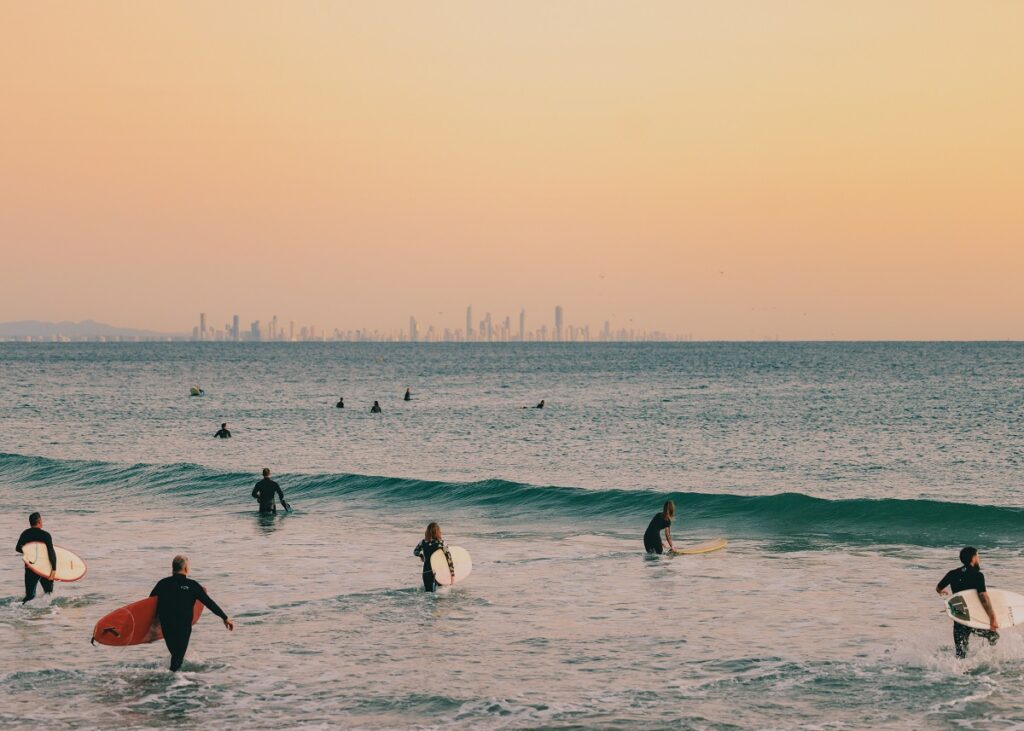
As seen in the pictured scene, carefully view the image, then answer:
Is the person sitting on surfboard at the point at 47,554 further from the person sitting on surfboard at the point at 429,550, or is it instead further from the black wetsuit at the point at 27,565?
the person sitting on surfboard at the point at 429,550

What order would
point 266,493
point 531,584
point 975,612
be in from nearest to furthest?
point 975,612
point 531,584
point 266,493

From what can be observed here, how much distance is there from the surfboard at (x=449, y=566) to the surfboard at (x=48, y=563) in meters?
6.66

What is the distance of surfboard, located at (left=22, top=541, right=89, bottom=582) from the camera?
63.5 ft

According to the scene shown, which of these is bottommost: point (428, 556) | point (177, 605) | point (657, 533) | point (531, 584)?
point (531, 584)

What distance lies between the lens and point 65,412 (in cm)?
8469

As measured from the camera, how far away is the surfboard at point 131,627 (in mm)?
15531

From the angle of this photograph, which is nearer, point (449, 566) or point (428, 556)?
point (428, 556)

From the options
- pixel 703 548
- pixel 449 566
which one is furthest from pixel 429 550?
pixel 703 548

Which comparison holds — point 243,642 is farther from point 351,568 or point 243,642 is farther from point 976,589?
point 976,589

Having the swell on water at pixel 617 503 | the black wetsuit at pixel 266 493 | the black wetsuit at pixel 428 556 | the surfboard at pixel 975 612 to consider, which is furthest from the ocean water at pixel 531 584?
the black wetsuit at pixel 266 493

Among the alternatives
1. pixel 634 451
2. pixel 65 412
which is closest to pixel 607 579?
pixel 634 451

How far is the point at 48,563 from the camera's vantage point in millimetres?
19609

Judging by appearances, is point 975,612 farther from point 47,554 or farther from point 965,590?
point 47,554

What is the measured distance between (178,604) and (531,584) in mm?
8439
